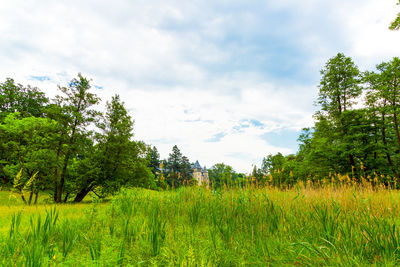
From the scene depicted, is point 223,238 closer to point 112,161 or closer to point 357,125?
point 112,161

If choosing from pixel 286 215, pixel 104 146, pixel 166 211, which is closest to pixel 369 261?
pixel 286 215

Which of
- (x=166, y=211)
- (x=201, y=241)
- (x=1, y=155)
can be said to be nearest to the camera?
(x=201, y=241)

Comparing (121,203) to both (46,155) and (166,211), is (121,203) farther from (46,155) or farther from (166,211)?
(46,155)

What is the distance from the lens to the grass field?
2.39 m

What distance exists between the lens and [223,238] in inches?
138

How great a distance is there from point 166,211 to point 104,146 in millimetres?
13735

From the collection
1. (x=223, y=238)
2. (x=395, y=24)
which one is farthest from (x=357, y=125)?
(x=223, y=238)

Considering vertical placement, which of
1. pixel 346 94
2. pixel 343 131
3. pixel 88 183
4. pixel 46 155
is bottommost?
pixel 88 183

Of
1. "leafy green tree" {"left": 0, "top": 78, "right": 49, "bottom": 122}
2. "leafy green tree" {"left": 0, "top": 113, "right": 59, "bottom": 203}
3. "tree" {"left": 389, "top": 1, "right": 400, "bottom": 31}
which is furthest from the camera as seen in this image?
"leafy green tree" {"left": 0, "top": 78, "right": 49, "bottom": 122}

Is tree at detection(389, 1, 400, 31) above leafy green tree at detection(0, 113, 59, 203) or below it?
above

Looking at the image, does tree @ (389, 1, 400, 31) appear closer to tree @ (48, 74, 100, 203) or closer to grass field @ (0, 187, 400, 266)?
grass field @ (0, 187, 400, 266)

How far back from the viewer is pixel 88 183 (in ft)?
52.9

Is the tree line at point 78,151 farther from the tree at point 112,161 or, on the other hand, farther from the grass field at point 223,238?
the grass field at point 223,238

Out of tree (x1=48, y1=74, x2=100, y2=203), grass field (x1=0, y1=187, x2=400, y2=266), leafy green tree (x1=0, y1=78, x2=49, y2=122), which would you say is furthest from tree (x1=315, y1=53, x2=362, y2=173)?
leafy green tree (x1=0, y1=78, x2=49, y2=122)
